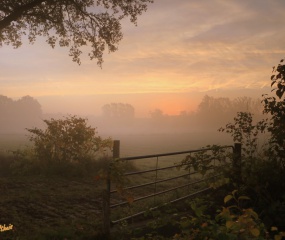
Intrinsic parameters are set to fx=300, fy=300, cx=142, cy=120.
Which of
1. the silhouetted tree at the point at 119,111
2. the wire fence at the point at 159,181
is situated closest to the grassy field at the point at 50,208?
the wire fence at the point at 159,181

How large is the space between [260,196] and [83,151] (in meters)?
10.1

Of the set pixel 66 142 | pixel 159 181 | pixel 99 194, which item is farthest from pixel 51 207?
pixel 66 142

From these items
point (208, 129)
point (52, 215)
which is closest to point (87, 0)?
point (52, 215)

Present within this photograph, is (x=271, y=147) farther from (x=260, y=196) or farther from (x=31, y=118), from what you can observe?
(x=31, y=118)

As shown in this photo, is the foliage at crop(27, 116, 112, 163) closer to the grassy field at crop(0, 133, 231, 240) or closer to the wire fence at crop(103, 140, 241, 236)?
the grassy field at crop(0, 133, 231, 240)

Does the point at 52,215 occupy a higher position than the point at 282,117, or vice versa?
the point at 282,117

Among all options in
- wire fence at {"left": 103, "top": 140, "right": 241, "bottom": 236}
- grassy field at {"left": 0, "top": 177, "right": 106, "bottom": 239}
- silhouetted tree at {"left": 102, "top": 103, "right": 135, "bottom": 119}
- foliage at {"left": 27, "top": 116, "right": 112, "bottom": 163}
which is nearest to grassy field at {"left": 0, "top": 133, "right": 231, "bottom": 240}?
grassy field at {"left": 0, "top": 177, "right": 106, "bottom": 239}

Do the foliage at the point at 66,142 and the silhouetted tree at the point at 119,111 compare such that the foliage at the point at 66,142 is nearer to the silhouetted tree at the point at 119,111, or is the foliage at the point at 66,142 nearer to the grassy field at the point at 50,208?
the grassy field at the point at 50,208

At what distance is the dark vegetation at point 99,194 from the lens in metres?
4.03

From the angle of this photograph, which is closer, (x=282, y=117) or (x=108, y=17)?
(x=282, y=117)

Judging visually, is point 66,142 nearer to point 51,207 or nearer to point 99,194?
point 99,194

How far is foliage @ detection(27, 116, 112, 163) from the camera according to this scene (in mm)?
14672

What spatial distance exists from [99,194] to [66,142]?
5.18m

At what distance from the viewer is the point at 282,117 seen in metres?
6.75
